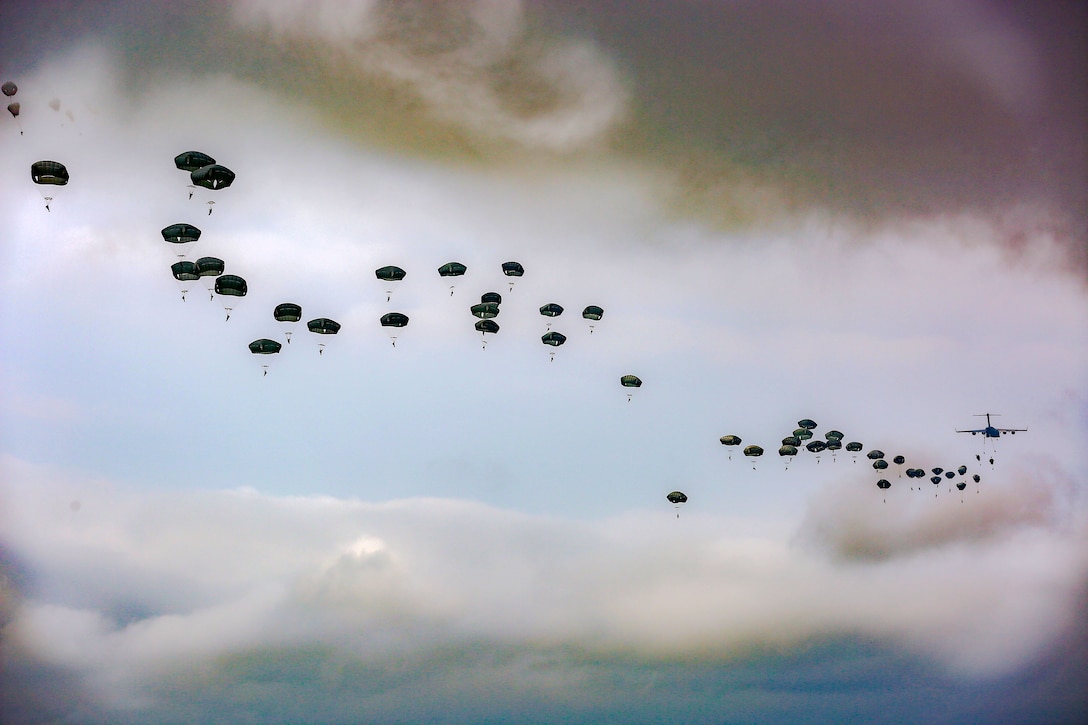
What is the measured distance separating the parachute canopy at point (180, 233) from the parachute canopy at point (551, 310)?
6044 centimetres

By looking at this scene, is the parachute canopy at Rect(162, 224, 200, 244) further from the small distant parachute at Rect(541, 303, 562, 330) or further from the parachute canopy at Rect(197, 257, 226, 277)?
the small distant parachute at Rect(541, 303, 562, 330)

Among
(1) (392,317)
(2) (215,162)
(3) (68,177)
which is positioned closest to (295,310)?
(1) (392,317)

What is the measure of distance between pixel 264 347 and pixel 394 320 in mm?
21491

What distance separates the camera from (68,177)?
14725 centimetres

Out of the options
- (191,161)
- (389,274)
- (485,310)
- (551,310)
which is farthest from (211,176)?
(551,310)

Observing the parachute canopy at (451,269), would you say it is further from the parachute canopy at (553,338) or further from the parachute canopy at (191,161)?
the parachute canopy at (191,161)

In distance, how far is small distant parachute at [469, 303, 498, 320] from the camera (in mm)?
165250

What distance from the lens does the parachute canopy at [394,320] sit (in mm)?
168250

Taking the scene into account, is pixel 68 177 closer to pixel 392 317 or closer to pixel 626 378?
pixel 392 317

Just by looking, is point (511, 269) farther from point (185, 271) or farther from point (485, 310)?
point (185, 271)

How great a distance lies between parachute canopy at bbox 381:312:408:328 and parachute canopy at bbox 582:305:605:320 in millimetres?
34881

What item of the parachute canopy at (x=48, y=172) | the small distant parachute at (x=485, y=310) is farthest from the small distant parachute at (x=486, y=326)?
the parachute canopy at (x=48, y=172)

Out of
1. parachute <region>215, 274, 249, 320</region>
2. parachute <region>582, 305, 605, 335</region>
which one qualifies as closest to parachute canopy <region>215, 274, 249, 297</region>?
parachute <region>215, 274, 249, 320</region>

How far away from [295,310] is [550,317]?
47.0 m
